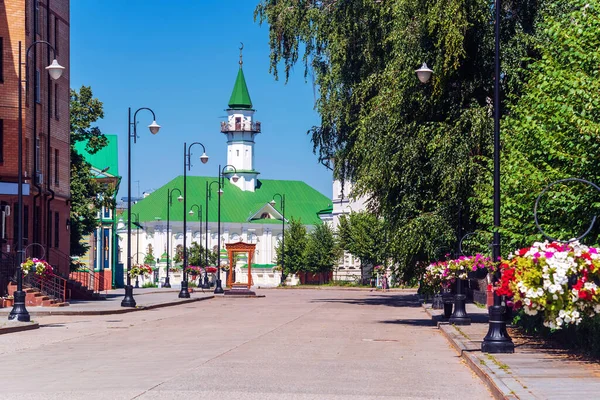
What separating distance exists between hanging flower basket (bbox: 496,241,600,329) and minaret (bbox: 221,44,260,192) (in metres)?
151

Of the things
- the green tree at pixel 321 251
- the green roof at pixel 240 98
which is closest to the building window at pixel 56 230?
the green tree at pixel 321 251

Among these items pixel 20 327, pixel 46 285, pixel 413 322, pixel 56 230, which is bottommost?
pixel 413 322

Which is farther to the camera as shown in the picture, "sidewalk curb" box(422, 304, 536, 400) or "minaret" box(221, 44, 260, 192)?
"minaret" box(221, 44, 260, 192)

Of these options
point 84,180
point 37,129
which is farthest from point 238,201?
point 37,129

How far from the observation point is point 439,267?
29531 millimetres

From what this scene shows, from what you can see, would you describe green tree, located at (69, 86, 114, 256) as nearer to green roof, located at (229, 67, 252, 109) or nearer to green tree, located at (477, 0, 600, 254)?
green tree, located at (477, 0, 600, 254)

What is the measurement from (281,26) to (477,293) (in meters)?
14.8

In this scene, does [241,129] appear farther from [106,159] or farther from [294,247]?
[106,159]

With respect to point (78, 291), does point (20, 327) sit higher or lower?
lower

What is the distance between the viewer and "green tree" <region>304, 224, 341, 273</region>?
11994 centimetres

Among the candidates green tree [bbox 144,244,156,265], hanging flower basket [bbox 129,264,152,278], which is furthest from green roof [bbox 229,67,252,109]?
hanging flower basket [bbox 129,264,152,278]

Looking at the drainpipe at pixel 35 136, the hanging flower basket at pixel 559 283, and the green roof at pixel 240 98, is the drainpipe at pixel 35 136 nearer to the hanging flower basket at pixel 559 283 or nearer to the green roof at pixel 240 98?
the hanging flower basket at pixel 559 283

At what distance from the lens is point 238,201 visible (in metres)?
161

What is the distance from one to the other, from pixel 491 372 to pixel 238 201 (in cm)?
14549
